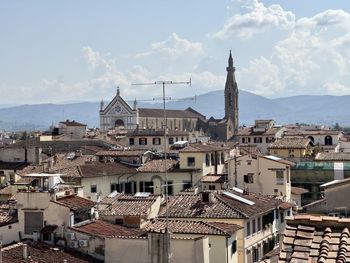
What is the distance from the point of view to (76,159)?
Answer: 193 feet

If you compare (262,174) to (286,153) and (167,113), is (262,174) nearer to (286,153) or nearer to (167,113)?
(286,153)

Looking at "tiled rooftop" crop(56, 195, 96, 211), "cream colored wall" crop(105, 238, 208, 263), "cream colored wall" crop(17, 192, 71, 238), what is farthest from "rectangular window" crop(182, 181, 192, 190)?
"cream colored wall" crop(105, 238, 208, 263)

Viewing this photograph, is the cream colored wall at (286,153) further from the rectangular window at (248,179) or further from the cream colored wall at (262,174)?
the rectangular window at (248,179)

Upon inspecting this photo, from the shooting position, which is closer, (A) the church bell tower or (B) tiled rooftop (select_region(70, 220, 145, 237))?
(B) tiled rooftop (select_region(70, 220, 145, 237))

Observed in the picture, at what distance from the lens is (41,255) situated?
76.6ft

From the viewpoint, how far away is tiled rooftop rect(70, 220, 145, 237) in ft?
81.4

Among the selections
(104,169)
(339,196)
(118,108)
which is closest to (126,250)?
(339,196)

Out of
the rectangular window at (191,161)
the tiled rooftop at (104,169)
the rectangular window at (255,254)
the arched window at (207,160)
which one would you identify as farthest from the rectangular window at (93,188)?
the rectangular window at (255,254)

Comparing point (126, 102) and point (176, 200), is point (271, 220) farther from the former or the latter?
point (126, 102)

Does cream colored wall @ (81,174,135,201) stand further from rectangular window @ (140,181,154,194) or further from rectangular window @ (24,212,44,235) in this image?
rectangular window @ (24,212,44,235)

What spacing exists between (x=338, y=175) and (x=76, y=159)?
69.8 feet

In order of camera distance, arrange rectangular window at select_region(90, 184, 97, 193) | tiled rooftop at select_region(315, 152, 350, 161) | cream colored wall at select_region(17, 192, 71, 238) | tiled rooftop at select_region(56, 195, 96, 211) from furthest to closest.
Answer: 1. tiled rooftop at select_region(315, 152, 350, 161)
2. rectangular window at select_region(90, 184, 97, 193)
3. tiled rooftop at select_region(56, 195, 96, 211)
4. cream colored wall at select_region(17, 192, 71, 238)

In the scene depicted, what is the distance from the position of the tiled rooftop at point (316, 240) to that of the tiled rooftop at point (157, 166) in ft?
138

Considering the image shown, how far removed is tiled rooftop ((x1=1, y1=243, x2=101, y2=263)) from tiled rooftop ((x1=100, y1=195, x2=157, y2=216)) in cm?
558
